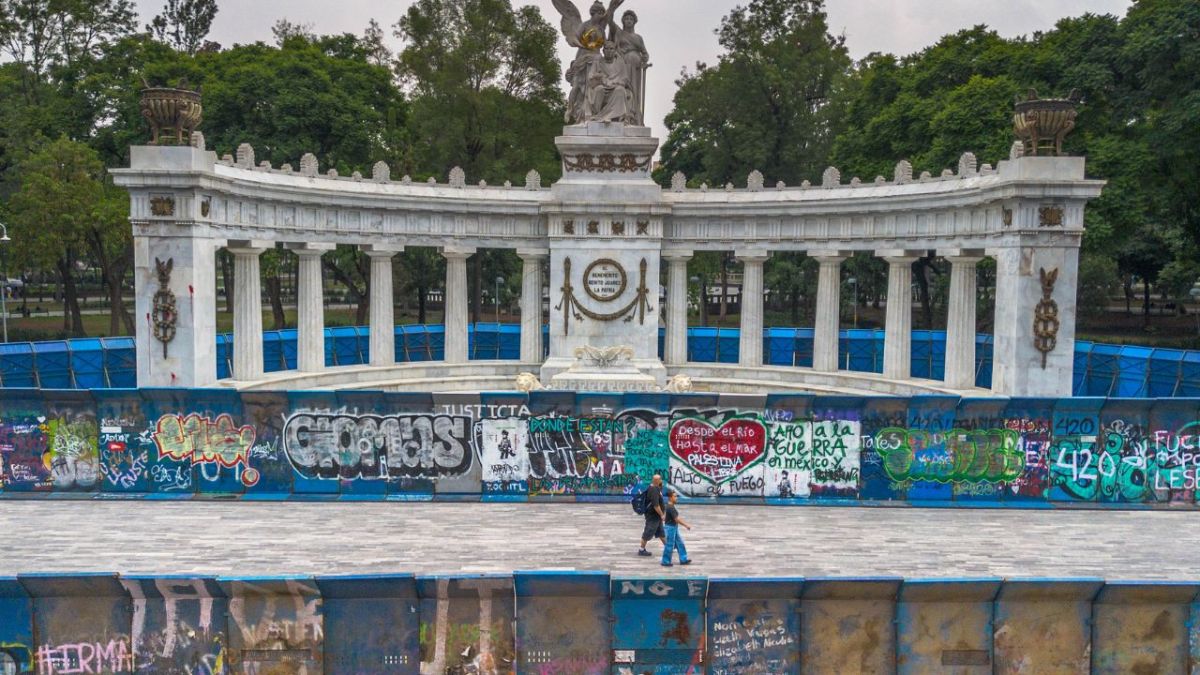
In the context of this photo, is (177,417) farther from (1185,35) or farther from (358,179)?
(1185,35)

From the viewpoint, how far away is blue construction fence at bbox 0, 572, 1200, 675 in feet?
75.7

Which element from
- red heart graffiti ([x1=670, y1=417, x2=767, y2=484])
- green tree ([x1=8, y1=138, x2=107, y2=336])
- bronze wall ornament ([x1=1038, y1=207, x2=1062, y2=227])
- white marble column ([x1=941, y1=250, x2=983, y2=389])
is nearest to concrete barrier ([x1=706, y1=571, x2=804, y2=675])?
red heart graffiti ([x1=670, y1=417, x2=767, y2=484])

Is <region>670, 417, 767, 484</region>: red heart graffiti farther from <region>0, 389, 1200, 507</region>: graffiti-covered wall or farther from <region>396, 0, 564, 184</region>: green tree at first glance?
<region>396, 0, 564, 184</region>: green tree

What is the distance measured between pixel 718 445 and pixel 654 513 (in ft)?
25.5

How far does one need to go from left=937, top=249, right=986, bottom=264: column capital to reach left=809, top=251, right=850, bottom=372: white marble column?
718 cm

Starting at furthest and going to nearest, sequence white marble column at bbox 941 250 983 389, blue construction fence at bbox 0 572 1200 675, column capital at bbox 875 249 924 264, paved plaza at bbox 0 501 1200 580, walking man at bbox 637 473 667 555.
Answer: column capital at bbox 875 249 924 264, white marble column at bbox 941 250 983 389, walking man at bbox 637 473 667 555, paved plaza at bbox 0 501 1200 580, blue construction fence at bbox 0 572 1200 675

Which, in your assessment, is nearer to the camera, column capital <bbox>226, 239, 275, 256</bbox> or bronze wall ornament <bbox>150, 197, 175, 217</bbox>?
bronze wall ornament <bbox>150, 197, 175, 217</bbox>

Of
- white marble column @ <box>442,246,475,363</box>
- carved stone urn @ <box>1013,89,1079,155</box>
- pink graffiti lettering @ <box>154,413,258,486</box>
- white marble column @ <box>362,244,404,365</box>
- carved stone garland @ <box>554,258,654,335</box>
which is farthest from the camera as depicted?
white marble column @ <box>442,246,475,363</box>

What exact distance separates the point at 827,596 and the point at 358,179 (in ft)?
134

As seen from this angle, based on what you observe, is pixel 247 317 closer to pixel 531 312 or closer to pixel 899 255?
pixel 531 312

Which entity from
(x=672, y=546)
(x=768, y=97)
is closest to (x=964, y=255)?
(x=672, y=546)

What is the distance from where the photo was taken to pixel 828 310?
2354 inches

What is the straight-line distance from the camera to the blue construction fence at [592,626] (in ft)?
75.7

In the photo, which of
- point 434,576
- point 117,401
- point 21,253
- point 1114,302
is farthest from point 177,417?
point 1114,302
